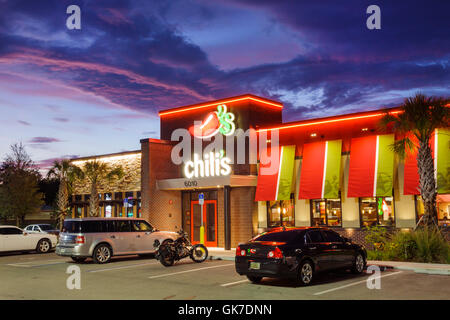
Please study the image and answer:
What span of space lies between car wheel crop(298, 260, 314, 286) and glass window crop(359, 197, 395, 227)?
30.6 ft

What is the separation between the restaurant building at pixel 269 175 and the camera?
819 inches

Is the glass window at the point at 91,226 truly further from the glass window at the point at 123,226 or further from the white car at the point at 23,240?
the white car at the point at 23,240

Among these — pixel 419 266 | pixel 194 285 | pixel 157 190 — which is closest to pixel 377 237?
pixel 419 266

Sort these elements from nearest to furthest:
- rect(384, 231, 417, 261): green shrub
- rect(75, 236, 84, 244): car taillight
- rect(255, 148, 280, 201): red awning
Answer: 1. rect(384, 231, 417, 261): green shrub
2. rect(75, 236, 84, 244): car taillight
3. rect(255, 148, 280, 201): red awning

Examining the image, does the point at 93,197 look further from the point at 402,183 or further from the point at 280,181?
the point at 402,183

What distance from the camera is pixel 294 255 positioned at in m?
12.6

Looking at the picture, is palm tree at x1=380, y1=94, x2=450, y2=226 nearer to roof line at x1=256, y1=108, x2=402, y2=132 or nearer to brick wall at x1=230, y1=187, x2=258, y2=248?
roof line at x1=256, y1=108, x2=402, y2=132

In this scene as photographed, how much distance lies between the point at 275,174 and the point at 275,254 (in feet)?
38.2

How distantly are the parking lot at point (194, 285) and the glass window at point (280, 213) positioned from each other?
22.7 ft

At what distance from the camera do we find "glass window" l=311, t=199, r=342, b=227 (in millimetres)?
22406

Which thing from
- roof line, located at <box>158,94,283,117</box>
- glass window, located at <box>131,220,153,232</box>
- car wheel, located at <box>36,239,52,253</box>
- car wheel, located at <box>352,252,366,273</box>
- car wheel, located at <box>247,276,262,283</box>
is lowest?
car wheel, located at <box>36,239,52,253</box>

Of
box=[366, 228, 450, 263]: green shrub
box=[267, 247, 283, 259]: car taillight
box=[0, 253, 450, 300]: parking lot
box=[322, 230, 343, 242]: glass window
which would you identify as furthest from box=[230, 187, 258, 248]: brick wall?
box=[267, 247, 283, 259]: car taillight

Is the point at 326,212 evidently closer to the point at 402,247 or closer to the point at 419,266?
the point at 402,247

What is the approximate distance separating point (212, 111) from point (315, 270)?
15033mm
